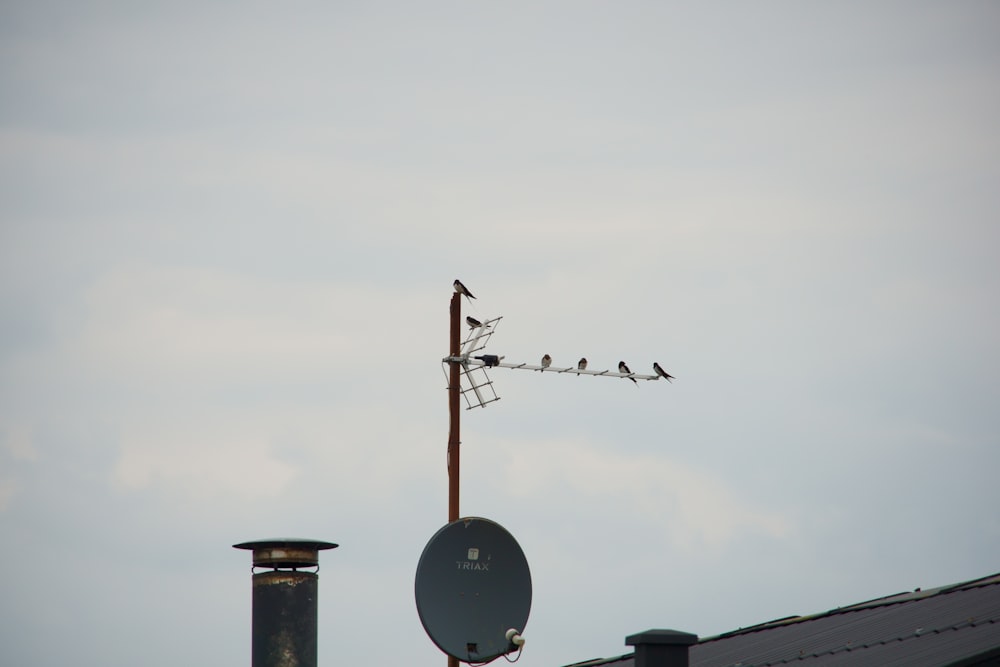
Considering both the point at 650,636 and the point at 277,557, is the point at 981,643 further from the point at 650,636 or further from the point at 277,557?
the point at 277,557

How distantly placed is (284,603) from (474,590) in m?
2.46

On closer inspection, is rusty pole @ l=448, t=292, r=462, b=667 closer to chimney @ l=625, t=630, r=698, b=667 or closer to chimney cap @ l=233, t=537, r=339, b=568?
chimney cap @ l=233, t=537, r=339, b=568

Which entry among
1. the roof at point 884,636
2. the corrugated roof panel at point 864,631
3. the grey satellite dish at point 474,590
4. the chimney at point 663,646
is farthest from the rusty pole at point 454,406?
the chimney at point 663,646

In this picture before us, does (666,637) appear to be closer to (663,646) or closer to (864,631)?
(663,646)

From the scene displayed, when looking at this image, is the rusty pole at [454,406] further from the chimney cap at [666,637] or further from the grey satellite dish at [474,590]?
the chimney cap at [666,637]

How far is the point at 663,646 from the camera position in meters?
13.8

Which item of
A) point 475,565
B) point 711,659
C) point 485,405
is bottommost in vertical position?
point 711,659

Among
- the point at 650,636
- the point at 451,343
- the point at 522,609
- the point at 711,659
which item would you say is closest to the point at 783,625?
the point at 711,659

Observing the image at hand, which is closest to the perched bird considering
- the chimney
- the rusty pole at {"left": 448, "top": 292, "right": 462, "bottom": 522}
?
the rusty pole at {"left": 448, "top": 292, "right": 462, "bottom": 522}

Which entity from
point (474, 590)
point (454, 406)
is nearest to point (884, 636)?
point (474, 590)

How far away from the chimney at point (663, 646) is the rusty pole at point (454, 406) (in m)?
4.91

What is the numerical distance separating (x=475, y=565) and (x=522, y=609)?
0.89 meters

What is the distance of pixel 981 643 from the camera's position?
12.4 m

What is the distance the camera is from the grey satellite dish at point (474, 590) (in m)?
16.3
